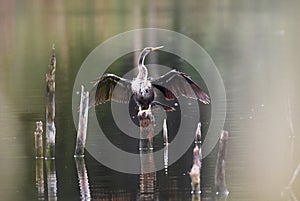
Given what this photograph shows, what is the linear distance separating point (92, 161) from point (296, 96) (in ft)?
24.4

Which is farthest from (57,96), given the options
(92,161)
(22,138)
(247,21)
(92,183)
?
(247,21)

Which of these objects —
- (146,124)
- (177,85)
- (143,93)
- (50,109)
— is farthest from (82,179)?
(177,85)

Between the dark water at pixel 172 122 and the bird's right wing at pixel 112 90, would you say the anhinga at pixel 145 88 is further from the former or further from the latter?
the dark water at pixel 172 122

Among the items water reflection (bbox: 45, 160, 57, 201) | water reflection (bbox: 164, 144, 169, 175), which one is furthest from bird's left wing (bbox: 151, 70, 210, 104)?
water reflection (bbox: 45, 160, 57, 201)

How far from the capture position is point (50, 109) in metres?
15.7

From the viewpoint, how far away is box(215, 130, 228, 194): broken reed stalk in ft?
43.3

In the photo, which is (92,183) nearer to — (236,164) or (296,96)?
(236,164)

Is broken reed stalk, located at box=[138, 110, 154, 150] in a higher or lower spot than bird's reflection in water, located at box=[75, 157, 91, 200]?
higher

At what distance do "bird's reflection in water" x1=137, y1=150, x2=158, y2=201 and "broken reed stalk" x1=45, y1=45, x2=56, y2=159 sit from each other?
→ 1514mm

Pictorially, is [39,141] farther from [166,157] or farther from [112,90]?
[166,157]

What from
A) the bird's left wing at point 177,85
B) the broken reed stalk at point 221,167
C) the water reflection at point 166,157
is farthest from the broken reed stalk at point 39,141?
the broken reed stalk at point 221,167

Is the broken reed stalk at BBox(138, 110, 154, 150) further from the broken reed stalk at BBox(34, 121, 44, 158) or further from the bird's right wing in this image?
the broken reed stalk at BBox(34, 121, 44, 158)

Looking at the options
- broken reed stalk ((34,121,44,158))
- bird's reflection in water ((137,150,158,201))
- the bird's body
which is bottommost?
bird's reflection in water ((137,150,158,201))

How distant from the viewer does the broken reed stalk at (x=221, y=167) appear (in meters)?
13.2
